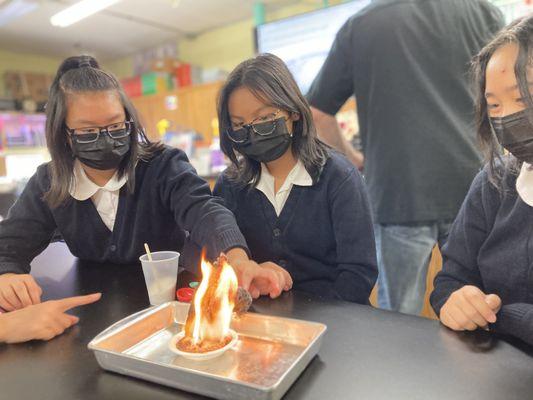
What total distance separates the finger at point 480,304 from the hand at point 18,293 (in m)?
0.90

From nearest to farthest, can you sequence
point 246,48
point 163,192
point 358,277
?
point 358,277 → point 163,192 → point 246,48

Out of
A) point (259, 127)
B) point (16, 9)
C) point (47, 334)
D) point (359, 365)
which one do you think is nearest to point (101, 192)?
point (259, 127)

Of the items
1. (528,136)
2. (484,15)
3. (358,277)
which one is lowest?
(358,277)

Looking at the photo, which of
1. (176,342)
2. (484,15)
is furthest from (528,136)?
(484,15)

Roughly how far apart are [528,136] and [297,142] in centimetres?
61

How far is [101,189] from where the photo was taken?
1355 millimetres

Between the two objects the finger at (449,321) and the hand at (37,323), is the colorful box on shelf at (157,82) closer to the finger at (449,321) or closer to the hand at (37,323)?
the hand at (37,323)

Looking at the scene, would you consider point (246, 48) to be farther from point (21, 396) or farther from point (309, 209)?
point (21, 396)

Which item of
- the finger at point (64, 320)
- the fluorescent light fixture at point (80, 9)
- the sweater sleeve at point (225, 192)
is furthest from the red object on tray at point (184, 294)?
the fluorescent light fixture at point (80, 9)

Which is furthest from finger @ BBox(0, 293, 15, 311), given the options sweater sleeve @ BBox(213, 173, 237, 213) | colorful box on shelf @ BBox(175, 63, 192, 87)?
colorful box on shelf @ BBox(175, 63, 192, 87)

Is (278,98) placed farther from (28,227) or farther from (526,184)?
(28,227)

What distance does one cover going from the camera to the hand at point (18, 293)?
95cm

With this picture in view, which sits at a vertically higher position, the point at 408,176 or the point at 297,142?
the point at 297,142

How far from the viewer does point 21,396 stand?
592mm
